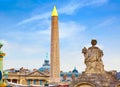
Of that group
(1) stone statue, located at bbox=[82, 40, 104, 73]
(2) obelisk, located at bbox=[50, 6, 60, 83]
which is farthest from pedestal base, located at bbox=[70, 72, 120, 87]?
(2) obelisk, located at bbox=[50, 6, 60, 83]

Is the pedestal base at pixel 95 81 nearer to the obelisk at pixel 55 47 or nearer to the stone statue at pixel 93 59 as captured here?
the stone statue at pixel 93 59

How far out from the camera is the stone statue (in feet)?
67.3

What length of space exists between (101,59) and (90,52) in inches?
27.0

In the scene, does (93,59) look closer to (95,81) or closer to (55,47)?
(95,81)

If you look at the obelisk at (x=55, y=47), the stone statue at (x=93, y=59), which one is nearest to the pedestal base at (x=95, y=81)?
the stone statue at (x=93, y=59)

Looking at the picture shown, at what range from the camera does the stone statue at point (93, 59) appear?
20.5 m

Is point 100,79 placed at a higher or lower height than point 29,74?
lower

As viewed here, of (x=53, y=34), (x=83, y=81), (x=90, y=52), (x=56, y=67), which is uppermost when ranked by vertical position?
(x=53, y=34)

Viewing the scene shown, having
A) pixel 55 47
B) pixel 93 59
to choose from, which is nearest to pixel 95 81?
pixel 93 59

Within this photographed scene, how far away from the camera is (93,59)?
68.1 feet

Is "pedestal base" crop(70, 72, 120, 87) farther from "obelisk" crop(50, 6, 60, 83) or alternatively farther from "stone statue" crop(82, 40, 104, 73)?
"obelisk" crop(50, 6, 60, 83)

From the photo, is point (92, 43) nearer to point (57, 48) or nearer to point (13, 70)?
point (57, 48)

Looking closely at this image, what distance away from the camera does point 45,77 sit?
433 ft

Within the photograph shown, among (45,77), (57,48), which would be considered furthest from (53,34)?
(45,77)
